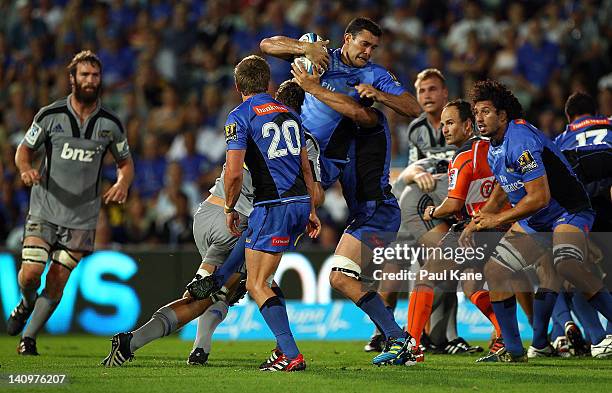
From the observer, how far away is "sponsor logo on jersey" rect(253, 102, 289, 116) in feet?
26.1

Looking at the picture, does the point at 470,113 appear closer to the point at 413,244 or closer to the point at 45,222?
the point at 413,244

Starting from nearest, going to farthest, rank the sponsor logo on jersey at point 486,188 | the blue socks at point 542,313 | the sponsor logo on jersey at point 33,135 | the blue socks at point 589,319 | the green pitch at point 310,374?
1. the green pitch at point 310,374
2. the sponsor logo on jersey at point 486,188
3. the blue socks at point 542,313
4. the blue socks at point 589,319
5. the sponsor logo on jersey at point 33,135

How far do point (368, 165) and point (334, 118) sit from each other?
503 millimetres

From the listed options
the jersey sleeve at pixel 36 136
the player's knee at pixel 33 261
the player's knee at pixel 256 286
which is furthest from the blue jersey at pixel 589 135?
the player's knee at pixel 33 261

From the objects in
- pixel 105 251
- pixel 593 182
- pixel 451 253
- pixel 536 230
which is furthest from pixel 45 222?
pixel 593 182

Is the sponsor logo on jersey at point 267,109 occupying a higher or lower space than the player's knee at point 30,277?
higher

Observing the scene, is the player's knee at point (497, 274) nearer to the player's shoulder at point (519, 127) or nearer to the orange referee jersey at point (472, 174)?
the orange referee jersey at point (472, 174)

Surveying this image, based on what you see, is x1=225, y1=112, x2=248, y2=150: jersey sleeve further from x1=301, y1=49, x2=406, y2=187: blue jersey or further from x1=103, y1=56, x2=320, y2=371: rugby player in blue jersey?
x1=301, y1=49, x2=406, y2=187: blue jersey

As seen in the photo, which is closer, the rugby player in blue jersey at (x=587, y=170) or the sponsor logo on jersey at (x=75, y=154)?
the rugby player in blue jersey at (x=587, y=170)

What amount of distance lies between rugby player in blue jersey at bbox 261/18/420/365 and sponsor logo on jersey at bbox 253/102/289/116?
22.4 inches

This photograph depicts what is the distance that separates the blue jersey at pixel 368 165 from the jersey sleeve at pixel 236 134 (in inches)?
58.4

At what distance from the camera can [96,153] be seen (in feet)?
34.3

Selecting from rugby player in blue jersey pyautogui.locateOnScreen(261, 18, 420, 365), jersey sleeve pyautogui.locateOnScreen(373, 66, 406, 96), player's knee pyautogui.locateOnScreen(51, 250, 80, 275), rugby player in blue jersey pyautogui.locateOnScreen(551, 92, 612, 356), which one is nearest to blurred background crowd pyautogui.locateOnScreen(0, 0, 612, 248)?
player's knee pyautogui.locateOnScreen(51, 250, 80, 275)

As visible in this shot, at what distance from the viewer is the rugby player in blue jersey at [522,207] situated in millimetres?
8656
